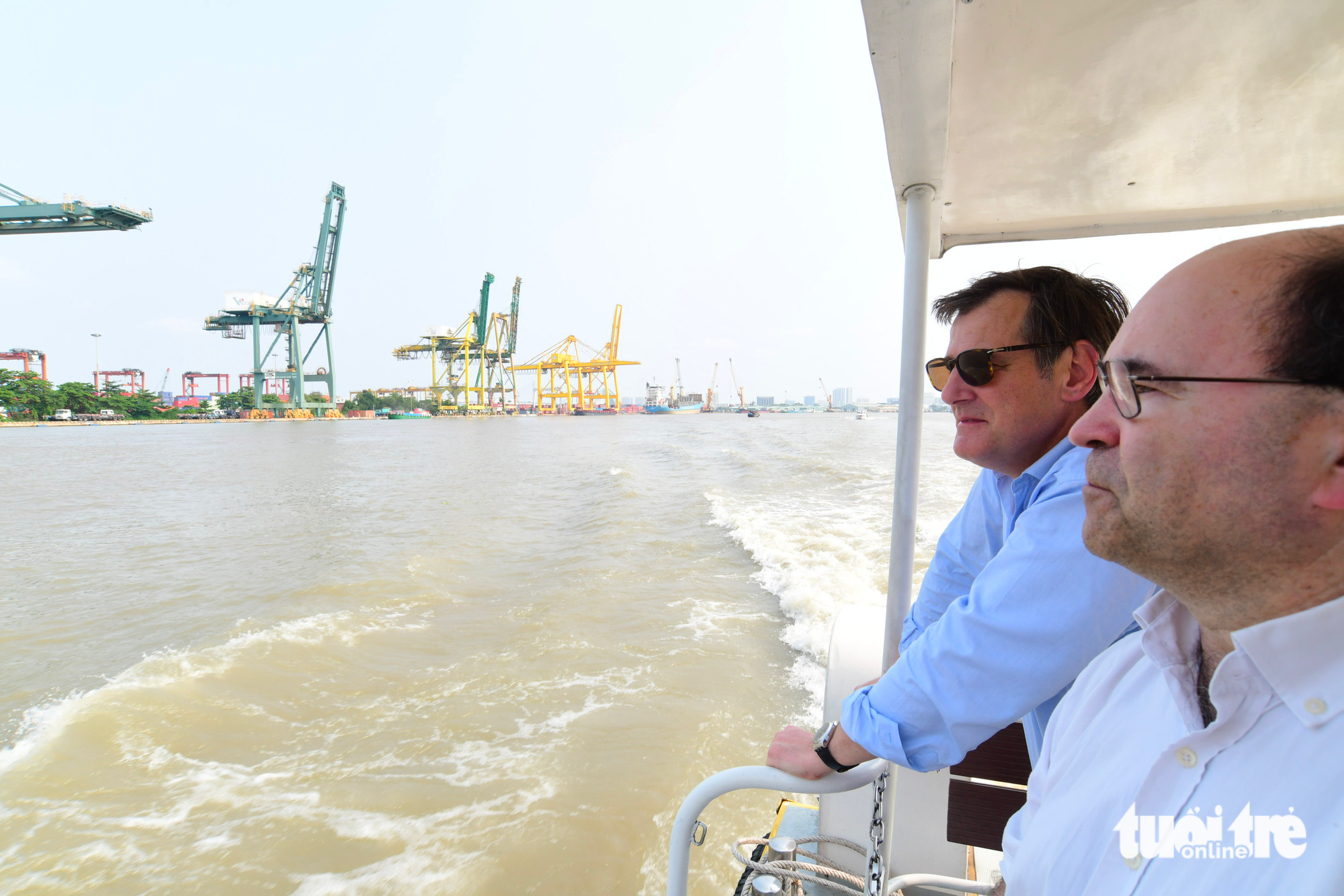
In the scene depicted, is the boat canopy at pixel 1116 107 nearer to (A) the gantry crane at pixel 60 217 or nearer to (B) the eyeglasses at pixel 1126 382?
(B) the eyeglasses at pixel 1126 382

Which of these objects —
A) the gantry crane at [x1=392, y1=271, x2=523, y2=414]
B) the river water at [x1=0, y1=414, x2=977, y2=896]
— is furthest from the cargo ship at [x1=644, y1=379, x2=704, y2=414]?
the river water at [x1=0, y1=414, x2=977, y2=896]

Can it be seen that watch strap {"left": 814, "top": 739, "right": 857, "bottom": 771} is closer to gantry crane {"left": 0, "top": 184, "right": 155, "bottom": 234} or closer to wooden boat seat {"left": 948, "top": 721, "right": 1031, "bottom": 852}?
wooden boat seat {"left": 948, "top": 721, "right": 1031, "bottom": 852}

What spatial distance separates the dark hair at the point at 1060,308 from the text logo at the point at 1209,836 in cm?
58

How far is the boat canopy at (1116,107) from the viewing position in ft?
2.67

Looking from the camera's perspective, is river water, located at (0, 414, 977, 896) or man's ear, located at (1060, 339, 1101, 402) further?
river water, located at (0, 414, 977, 896)

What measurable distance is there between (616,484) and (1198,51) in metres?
8.21

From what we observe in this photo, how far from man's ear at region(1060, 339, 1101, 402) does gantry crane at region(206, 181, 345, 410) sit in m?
39.5

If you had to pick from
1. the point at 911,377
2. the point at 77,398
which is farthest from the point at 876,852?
the point at 77,398

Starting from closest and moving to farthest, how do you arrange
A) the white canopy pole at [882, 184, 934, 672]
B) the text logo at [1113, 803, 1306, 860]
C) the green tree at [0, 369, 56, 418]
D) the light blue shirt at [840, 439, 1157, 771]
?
the text logo at [1113, 803, 1306, 860] < the light blue shirt at [840, 439, 1157, 771] < the white canopy pole at [882, 184, 934, 672] < the green tree at [0, 369, 56, 418]

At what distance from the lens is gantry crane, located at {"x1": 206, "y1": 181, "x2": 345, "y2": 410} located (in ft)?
113

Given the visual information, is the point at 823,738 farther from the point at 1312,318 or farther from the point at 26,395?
the point at 26,395

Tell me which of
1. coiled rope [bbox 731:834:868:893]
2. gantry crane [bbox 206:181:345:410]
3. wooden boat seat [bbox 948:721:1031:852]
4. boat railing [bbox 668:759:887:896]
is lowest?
coiled rope [bbox 731:834:868:893]

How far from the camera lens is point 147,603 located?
14.2 ft

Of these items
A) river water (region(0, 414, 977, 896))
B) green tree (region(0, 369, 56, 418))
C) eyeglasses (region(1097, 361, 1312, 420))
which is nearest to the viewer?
eyeglasses (region(1097, 361, 1312, 420))
